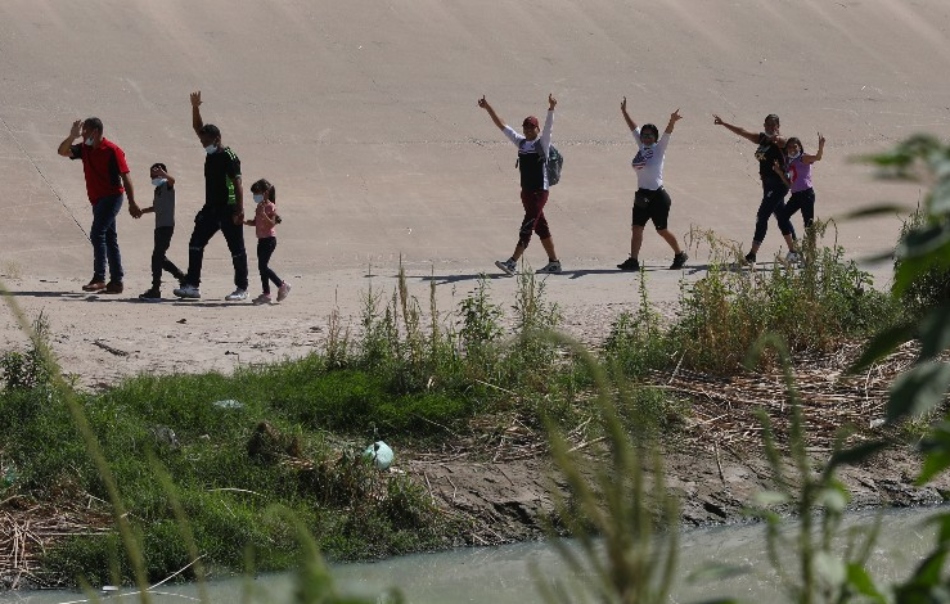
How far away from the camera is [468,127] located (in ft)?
64.3

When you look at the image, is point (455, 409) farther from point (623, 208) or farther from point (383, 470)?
point (623, 208)

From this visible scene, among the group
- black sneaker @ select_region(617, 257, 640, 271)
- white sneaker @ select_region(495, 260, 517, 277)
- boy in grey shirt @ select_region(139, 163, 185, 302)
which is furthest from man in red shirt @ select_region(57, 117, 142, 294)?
black sneaker @ select_region(617, 257, 640, 271)

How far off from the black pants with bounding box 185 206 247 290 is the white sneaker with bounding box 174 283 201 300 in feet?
0.35

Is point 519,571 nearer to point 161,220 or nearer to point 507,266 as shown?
point 161,220

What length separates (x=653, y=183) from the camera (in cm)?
1427

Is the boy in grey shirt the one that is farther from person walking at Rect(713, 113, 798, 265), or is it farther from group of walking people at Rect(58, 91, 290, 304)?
person walking at Rect(713, 113, 798, 265)

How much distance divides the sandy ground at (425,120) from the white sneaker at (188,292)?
0.16 meters

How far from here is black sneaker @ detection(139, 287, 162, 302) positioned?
1262cm

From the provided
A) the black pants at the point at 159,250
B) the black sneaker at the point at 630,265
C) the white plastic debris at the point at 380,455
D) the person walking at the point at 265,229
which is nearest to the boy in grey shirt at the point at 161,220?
the black pants at the point at 159,250

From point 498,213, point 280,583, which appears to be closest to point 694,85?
point 498,213

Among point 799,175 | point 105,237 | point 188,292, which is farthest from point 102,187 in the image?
point 799,175

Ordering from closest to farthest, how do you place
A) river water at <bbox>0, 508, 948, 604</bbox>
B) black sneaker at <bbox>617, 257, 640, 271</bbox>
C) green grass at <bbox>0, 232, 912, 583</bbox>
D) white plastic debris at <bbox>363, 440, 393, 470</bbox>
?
river water at <bbox>0, 508, 948, 604</bbox>, green grass at <bbox>0, 232, 912, 583</bbox>, white plastic debris at <bbox>363, 440, 393, 470</bbox>, black sneaker at <bbox>617, 257, 640, 271</bbox>

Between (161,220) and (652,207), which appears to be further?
(652,207)

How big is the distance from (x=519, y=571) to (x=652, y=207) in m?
7.29
